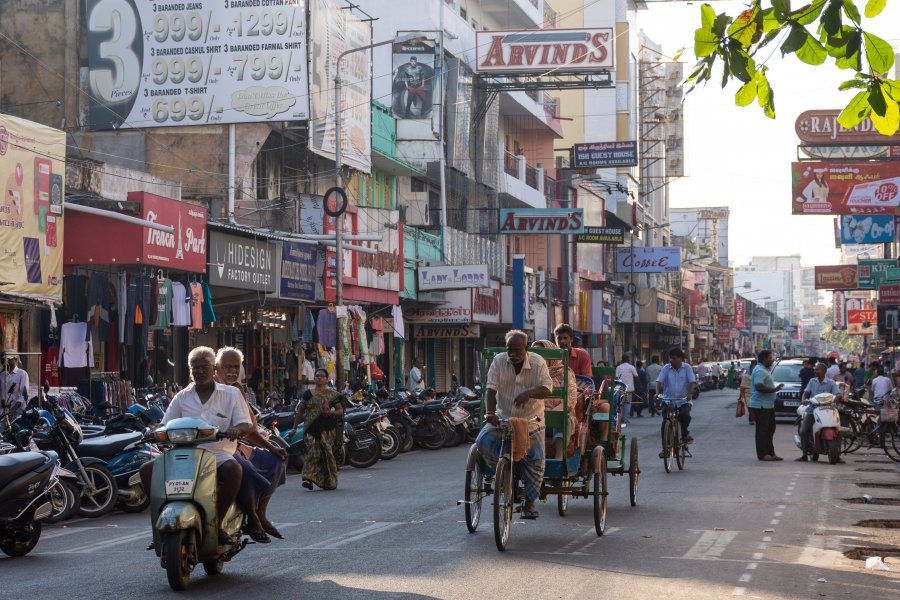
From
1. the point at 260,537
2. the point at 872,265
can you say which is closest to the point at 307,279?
the point at 260,537

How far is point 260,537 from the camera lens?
9.73 meters

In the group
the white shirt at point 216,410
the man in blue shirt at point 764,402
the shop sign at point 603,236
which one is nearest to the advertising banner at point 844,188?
the shop sign at point 603,236

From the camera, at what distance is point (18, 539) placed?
11469 mm

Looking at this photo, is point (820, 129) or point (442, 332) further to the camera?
point (820, 129)

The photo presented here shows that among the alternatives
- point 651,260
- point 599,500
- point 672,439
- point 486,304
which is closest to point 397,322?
point 486,304

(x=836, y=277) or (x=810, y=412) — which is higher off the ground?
(x=836, y=277)

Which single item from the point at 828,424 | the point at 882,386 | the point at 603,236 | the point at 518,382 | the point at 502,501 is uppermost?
the point at 603,236

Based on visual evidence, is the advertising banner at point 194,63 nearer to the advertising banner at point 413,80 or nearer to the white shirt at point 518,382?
the advertising banner at point 413,80

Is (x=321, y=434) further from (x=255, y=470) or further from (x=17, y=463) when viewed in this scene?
(x=255, y=470)

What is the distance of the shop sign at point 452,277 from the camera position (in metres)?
40.2

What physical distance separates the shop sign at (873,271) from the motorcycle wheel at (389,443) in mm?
30327

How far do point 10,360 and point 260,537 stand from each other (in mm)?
12190

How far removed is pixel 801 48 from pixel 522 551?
222 inches

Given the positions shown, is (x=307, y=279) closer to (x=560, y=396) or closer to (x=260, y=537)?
(x=560, y=396)
